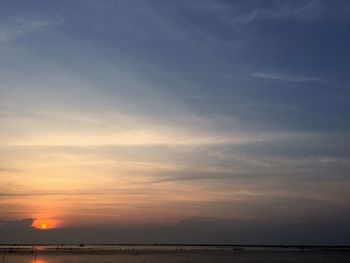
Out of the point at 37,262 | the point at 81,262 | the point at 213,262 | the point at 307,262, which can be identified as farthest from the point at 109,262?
the point at 307,262

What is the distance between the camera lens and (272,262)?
4700 inches

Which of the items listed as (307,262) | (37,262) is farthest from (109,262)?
(307,262)

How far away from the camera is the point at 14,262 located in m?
112

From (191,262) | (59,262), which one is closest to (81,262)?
(59,262)

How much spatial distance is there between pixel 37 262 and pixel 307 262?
235 feet

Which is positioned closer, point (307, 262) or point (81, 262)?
point (81, 262)

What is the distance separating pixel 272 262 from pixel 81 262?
5049 cm

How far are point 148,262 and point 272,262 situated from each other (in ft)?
109

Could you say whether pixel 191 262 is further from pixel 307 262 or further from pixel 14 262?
pixel 14 262

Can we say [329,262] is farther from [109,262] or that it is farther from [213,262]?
[109,262]

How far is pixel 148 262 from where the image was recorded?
117 metres

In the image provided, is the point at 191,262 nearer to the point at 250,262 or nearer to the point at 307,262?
the point at 250,262

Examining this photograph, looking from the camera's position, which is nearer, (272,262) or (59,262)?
(59,262)

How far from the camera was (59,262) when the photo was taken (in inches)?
4409
